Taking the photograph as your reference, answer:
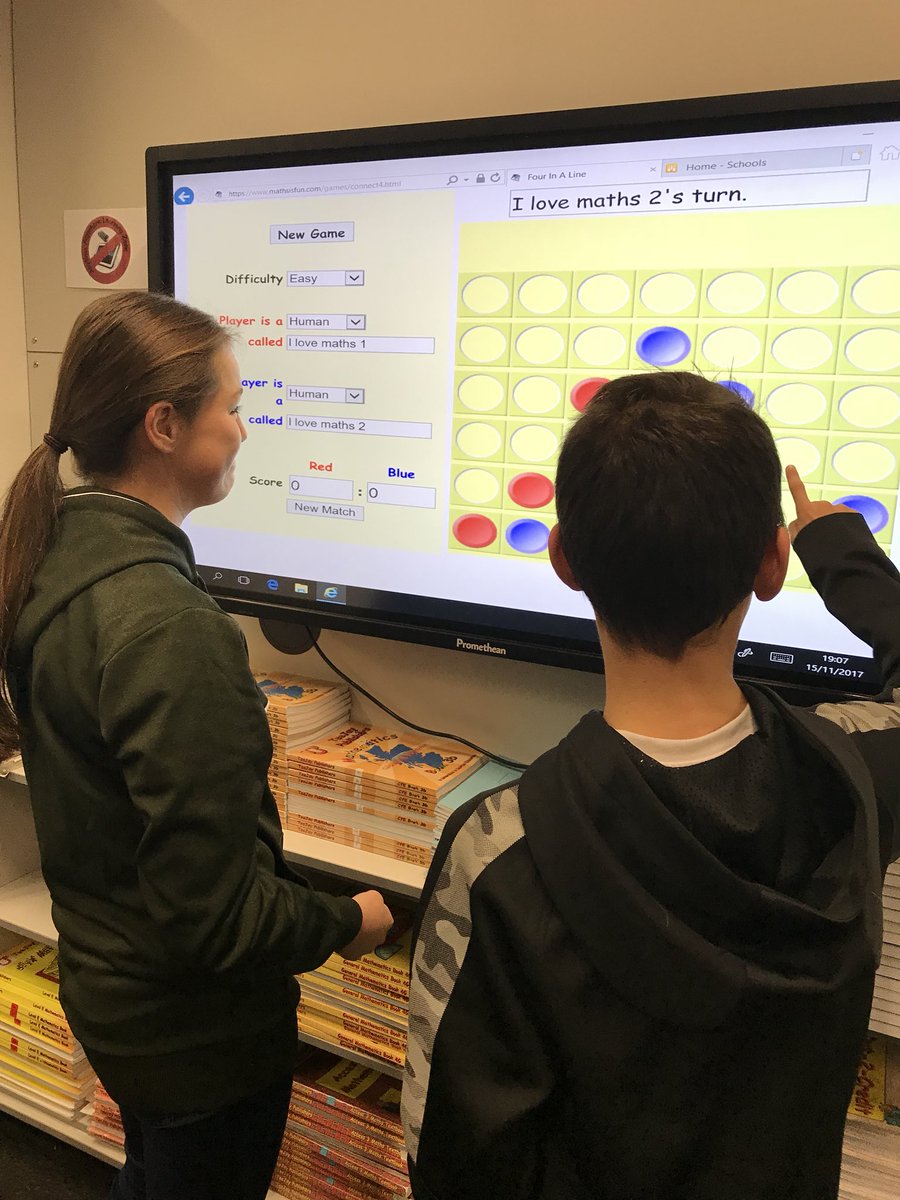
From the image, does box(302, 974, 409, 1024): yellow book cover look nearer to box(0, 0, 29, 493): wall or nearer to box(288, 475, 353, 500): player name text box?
box(288, 475, 353, 500): player name text box

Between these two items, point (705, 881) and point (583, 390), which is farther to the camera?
point (583, 390)

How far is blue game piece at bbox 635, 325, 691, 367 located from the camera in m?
1.33

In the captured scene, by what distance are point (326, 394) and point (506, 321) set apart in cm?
36

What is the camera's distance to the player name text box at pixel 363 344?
152 centimetres

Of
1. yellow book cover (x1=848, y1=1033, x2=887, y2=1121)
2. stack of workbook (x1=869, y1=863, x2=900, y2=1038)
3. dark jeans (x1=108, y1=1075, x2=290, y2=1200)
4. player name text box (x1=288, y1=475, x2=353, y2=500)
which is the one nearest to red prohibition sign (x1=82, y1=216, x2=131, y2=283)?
player name text box (x1=288, y1=475, x2=353, y2=500)

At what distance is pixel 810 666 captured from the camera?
130cm

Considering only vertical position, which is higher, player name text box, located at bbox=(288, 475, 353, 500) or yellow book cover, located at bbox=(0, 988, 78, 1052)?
player name text box, located at bbox=(288, 475, 353, 500)

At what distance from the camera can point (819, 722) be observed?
812mm

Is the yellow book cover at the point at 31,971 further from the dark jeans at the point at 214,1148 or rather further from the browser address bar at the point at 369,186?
the browser address bar at the point at 369,186

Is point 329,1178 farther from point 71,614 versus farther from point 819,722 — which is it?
point 819,722

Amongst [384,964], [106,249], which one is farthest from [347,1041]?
[106,249]

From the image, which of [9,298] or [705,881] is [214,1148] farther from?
[9,298]

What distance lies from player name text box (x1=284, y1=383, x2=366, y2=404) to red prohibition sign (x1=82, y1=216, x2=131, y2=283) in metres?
0.58

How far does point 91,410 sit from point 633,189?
Answer: 808mm
